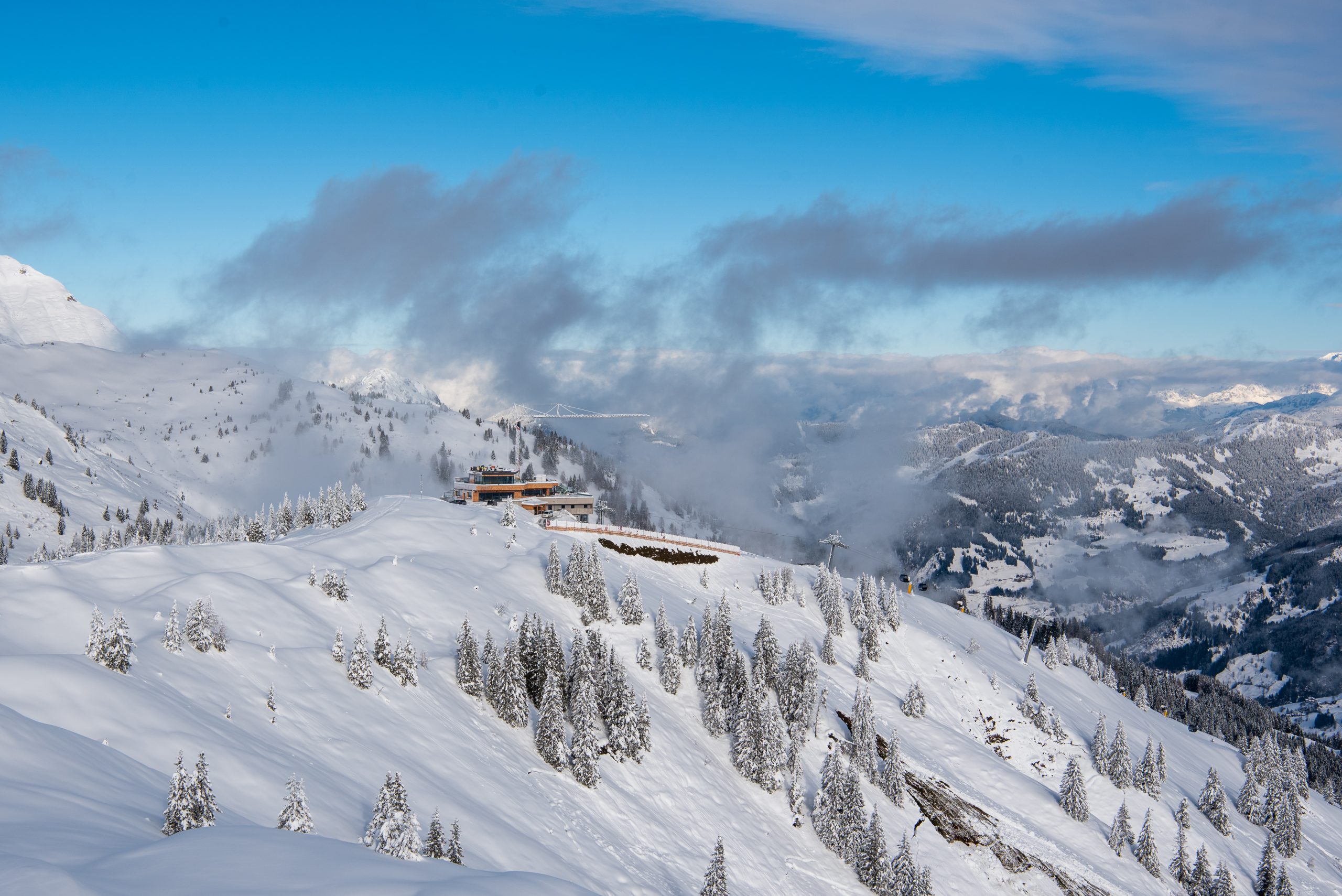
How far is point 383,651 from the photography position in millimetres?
54250

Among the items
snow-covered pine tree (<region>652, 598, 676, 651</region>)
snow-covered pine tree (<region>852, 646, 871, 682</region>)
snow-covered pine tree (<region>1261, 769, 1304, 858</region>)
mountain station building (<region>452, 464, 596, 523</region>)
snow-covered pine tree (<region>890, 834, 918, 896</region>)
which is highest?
mountain station building (<region>452, 464, 596, 523</region>)

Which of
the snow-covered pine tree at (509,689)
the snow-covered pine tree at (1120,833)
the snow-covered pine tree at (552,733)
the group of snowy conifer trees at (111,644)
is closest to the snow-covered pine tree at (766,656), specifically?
the snow-covered pine tree at (552,733)

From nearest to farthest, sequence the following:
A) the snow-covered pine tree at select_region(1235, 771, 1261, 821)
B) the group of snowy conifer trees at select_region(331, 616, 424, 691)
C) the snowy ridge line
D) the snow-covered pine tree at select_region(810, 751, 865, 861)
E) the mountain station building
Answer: the group of snowy conifer trees at select_region(331, 616, 424, 691) < the snow-covered pine tree at select_region(810, 751, 865, 861) < the snow-covered pine tree at select_region(1235, 771, 1261, 821) < the snowy ridge line < the mountain station building

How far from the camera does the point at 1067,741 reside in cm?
9744

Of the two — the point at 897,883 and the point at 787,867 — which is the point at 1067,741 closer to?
the point at 897,883

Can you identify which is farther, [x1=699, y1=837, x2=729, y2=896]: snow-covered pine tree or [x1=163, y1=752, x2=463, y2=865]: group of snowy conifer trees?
[x1=699, y1=837, x2=729, y2=896]: snow-covered pine tree

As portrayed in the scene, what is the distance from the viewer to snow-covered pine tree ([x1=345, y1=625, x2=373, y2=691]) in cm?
4938

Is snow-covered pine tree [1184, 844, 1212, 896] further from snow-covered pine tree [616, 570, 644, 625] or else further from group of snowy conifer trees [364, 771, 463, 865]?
group of snowy conifer trees [364, 771, 463, 865]

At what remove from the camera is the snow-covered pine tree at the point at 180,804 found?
24.3 m

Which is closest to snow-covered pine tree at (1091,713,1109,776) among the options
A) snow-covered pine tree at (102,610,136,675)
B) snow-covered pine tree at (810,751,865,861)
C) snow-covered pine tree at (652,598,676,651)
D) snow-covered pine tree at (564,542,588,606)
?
snow-covered pine tree at (810,751,865,861)

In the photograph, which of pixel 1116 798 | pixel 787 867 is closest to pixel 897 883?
pixel 787 867

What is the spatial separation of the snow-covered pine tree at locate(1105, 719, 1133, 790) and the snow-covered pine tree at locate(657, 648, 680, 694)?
2151 inches

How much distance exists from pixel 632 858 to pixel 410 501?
67015mm

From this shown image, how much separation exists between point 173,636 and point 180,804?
2214cm
